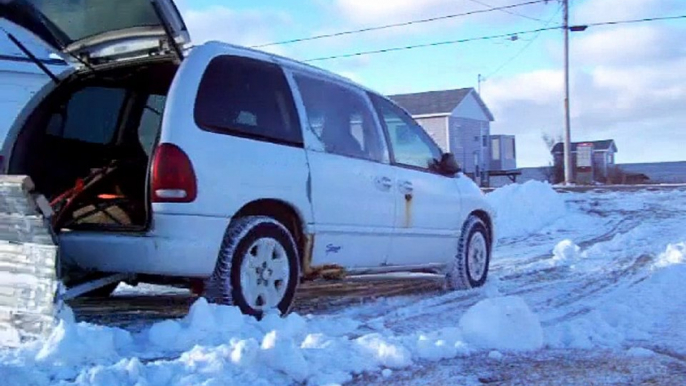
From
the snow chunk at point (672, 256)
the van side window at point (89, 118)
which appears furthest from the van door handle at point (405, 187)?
the snow chunk at point (672, 256)

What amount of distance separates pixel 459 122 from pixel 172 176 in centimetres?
4131

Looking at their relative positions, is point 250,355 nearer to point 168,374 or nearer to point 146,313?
point 168,374

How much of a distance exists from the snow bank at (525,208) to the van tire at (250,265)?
317 inches

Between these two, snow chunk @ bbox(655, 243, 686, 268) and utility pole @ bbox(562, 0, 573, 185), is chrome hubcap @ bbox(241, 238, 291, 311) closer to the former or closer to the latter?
snow chunk @ bbox(655, 243, 686, 268)

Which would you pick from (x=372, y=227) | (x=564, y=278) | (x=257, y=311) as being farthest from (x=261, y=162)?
(x=564, y=278)

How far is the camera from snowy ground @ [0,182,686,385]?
12.8 feet

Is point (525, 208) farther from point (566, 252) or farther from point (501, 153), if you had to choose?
point (501, 153)

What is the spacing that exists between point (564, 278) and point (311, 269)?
3222 millimetres

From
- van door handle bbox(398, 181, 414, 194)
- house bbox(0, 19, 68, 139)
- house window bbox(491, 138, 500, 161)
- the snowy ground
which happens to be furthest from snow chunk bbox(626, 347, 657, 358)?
house window bbox(491, 138, 500, 161)

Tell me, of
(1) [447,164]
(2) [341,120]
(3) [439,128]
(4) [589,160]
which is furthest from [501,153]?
(2) [341,120]

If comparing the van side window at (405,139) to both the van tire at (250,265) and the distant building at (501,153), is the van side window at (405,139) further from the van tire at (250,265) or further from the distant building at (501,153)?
the distant building at (501,153)

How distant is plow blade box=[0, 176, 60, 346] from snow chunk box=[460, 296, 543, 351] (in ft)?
7.61

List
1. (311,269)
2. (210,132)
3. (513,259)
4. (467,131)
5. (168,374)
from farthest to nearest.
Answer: (467,131) → (513,259) → (311,269) → (210,132) → (168,374)

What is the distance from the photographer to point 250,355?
393 centimetres
